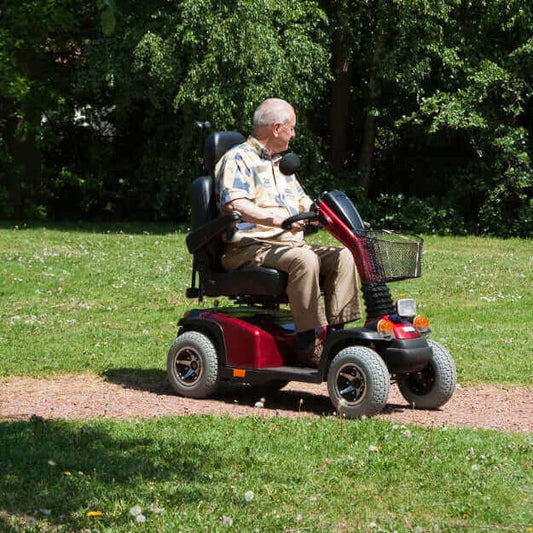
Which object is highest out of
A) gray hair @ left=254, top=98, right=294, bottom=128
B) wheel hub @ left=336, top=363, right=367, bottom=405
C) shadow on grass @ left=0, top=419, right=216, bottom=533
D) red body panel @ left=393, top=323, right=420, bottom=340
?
gray hair @ left=254, top=98, right=294, bottom=128

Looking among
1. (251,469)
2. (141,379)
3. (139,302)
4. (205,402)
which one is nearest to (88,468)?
(251,469)

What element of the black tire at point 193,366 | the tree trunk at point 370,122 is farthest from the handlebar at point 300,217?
the tree trunk at point 370,122

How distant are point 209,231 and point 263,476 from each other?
2250 millimetres

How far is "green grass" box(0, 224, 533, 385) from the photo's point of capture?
326 inches

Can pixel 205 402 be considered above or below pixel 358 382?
below

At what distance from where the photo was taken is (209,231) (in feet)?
21.9

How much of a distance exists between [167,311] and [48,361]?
2.89 m

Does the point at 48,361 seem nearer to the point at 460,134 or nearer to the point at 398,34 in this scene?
the point at 398,34

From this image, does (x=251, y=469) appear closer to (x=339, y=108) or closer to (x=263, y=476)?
(x=263, y=476)

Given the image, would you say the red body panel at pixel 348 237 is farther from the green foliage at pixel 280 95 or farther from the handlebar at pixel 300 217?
the green foliage at pixel 280 95

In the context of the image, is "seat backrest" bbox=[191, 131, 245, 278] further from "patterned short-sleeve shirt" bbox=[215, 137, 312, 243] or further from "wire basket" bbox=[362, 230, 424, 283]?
"wire basket" bbox=[362, 230, 424, 283]

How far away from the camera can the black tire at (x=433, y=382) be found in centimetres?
640

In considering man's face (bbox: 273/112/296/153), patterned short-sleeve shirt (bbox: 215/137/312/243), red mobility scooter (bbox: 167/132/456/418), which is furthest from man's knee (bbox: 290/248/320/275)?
man's face (bbox: 273/112/296/153)

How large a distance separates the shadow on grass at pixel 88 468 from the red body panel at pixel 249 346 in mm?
958
